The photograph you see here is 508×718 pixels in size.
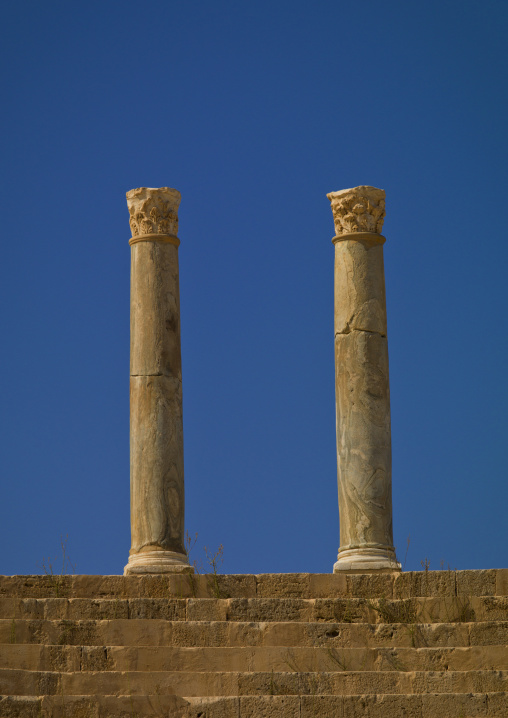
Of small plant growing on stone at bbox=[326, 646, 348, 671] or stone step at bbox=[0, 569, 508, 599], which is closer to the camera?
small plant growing on stone at bbox=[326, 646, 348, 671]

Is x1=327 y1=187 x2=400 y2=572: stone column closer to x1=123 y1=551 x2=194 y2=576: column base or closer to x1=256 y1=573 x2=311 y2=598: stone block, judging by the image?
x1=256 y1=573 x2=311 y2=598: stone block

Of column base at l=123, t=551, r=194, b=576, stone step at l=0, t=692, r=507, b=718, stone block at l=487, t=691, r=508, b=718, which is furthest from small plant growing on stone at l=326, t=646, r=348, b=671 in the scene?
column base at l=123, t=551, r=194, b=576

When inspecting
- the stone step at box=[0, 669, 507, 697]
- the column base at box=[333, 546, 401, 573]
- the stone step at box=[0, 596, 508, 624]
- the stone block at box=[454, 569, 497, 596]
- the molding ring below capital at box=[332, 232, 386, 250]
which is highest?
the molding ring below capital at box=[332, 232, 386, 250]

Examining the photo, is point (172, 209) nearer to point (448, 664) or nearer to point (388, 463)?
point (388, 463)

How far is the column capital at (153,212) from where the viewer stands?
31016 mm

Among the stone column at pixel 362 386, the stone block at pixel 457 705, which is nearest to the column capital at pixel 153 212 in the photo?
the stone column at pixel 362 386

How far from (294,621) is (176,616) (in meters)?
2.08

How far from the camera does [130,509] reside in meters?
30.0

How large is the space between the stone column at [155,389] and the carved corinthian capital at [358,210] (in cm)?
390

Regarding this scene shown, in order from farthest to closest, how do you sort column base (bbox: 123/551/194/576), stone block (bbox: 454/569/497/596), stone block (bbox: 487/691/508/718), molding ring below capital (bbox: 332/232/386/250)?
molding ring below capital (bbox: 332/232/386/250) → column base (bbox: 123/551/194/576) → stone block (bbox: 454/569/497/596) → stone block (bbox: 487/691/508/718)

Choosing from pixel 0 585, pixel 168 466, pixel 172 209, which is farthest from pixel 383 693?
pixel 172 209

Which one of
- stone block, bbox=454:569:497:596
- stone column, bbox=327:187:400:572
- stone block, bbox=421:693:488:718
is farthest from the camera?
stone column, bbox=327:187:400:572

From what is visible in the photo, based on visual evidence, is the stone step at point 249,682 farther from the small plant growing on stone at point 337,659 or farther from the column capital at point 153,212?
the column capital at point 153,212

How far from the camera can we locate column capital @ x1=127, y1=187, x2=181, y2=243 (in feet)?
102
